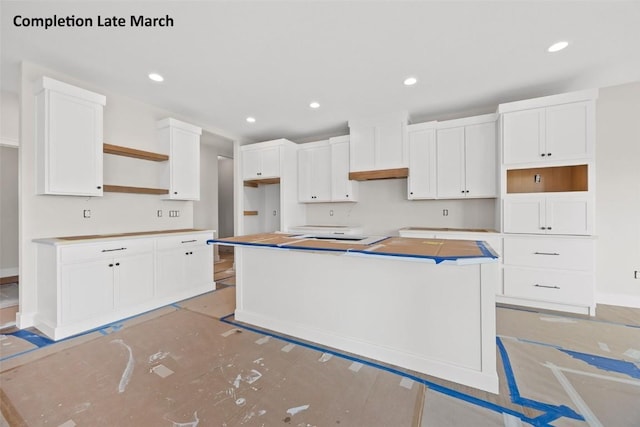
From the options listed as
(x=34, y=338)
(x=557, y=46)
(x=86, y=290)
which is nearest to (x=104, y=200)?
(x=86, y=290)

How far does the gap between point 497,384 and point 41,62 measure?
477cm

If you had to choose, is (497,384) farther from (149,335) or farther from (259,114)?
(259,114)

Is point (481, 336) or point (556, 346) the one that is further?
point (556, 346)

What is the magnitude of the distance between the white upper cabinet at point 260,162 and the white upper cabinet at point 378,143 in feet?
4.52

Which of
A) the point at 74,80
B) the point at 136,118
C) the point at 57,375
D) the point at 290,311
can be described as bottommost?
the point at 57,375

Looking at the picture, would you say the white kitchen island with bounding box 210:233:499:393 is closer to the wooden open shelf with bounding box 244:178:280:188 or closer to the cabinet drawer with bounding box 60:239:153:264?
the cabinet drawer with bounding box 60:239:153:264

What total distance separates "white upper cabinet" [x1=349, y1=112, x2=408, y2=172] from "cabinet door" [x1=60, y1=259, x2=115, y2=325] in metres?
3.45

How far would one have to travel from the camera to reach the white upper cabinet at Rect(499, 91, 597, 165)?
109 inches

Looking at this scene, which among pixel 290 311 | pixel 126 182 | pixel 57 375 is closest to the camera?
pixel 57 375

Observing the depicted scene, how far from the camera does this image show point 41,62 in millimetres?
2494

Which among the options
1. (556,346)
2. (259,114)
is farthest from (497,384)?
(259,114)

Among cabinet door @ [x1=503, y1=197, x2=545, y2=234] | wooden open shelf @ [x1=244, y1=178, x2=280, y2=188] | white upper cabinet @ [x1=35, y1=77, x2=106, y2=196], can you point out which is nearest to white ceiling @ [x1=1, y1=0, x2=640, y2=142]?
white upper cabinet @ [x1=35, y1=77, x2=106, y2=196]

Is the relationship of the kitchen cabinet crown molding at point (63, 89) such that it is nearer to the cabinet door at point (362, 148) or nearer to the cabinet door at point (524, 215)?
the cabinet door at point (362, 148)

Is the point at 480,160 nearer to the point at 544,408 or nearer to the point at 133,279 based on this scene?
the point at 544,408
